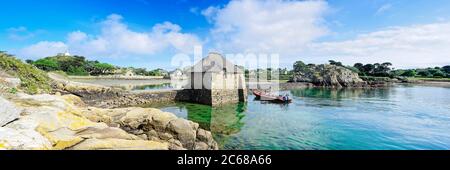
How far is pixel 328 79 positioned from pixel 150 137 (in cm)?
6456

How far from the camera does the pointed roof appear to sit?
91.4 ft

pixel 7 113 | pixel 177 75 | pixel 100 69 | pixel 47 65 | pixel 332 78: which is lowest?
pixel 7 113

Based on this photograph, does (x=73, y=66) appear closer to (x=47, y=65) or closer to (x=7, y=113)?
(x=47, y=65)

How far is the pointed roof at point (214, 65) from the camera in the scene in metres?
27.9

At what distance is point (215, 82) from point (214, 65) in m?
2.10

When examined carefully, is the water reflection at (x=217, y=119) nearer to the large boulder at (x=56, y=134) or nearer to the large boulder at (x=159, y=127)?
the large boulder at (x=159, y=127)

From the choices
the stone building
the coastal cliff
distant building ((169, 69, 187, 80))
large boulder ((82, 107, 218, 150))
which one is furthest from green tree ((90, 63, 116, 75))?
large boulder ((82, 107, 218, 150))

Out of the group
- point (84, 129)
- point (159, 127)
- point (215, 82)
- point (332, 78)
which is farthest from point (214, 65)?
point (332, 78)

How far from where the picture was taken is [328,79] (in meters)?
66.0

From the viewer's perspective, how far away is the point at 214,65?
91.7 ft

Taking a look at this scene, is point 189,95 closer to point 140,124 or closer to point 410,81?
point 140,124

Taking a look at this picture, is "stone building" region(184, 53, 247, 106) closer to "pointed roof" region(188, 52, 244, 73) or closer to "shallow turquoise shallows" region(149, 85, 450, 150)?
"pointed roof" region(188, 52, 244, 73)
